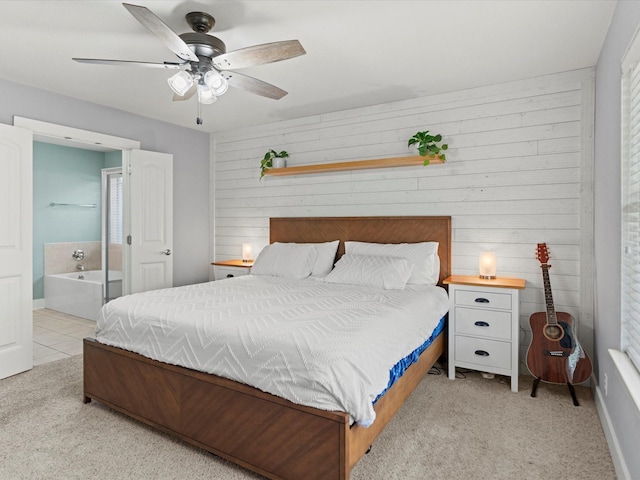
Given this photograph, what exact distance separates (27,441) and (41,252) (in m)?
4.38

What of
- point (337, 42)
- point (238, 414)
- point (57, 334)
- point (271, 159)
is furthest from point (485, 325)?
point (57, 334)

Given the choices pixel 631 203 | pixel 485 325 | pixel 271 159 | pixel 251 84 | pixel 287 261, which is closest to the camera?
pixel 631 203

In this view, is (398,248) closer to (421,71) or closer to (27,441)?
(421,71)

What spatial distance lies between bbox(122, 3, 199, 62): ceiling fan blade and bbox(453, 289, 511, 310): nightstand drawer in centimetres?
254

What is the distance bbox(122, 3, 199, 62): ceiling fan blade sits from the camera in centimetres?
181

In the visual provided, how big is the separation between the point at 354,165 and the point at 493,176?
1289 millimetres

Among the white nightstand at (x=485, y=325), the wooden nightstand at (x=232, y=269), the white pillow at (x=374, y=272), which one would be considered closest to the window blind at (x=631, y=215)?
the white nightstand at (x=485, y=325)

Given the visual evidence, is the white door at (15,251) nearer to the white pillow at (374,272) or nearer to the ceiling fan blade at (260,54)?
the ceiling fan blade at (260,54)

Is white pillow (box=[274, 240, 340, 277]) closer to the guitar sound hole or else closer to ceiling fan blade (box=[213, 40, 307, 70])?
the guitar sound hole

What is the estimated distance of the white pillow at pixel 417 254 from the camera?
11.1 feet

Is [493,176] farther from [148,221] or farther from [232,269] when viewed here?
[148,221]

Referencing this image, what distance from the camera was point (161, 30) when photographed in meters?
1.96

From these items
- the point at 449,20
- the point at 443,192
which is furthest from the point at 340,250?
the point at 449,20

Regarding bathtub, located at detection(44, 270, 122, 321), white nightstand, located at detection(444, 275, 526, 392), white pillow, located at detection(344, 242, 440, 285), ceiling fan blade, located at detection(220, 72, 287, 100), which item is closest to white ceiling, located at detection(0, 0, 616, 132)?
ceiling fan blade, located at detection(220, 72, 287, 100)
